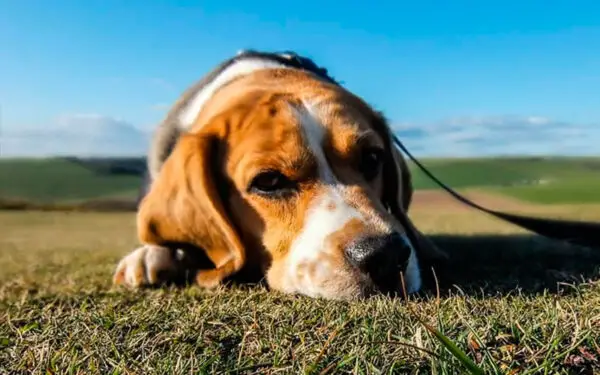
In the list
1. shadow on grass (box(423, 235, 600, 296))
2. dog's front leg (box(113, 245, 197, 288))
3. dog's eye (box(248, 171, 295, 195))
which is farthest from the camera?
dog's front leg (box(113, 245, 197, 288))

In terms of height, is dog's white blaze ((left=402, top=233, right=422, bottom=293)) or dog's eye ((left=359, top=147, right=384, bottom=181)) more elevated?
dog's eye ((left=359, top=147, right=384, bottom=181))

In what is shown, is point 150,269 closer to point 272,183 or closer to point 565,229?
point 272,183

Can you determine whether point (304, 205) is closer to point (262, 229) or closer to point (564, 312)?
point (262, 229)

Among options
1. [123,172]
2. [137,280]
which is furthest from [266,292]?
[123,172]

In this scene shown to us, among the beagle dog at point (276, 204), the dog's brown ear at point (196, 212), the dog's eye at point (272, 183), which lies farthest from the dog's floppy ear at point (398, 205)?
the dog's brown ear at point (196, 212)

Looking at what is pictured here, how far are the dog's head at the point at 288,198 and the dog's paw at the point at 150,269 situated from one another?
0.10 meters

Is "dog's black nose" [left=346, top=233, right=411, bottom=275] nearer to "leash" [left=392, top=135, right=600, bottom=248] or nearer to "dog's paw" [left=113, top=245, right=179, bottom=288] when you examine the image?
"dog's paw" [left=113, top=245, right=179, bottom=288]

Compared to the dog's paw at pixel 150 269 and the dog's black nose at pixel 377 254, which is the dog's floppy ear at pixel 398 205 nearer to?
the dog's black nose at pixel 377 254

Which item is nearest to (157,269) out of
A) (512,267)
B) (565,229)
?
(512,267)

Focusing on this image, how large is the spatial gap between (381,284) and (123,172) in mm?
4344

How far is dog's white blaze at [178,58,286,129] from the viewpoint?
15.3 ft

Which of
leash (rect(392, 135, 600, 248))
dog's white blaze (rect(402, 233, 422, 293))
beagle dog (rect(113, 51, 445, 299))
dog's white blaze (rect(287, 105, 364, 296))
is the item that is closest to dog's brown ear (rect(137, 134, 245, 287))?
beagle dog (rect(113, 51, 445, 299))

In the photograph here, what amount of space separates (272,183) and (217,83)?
1.68m

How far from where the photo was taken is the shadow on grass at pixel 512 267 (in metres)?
3.07
